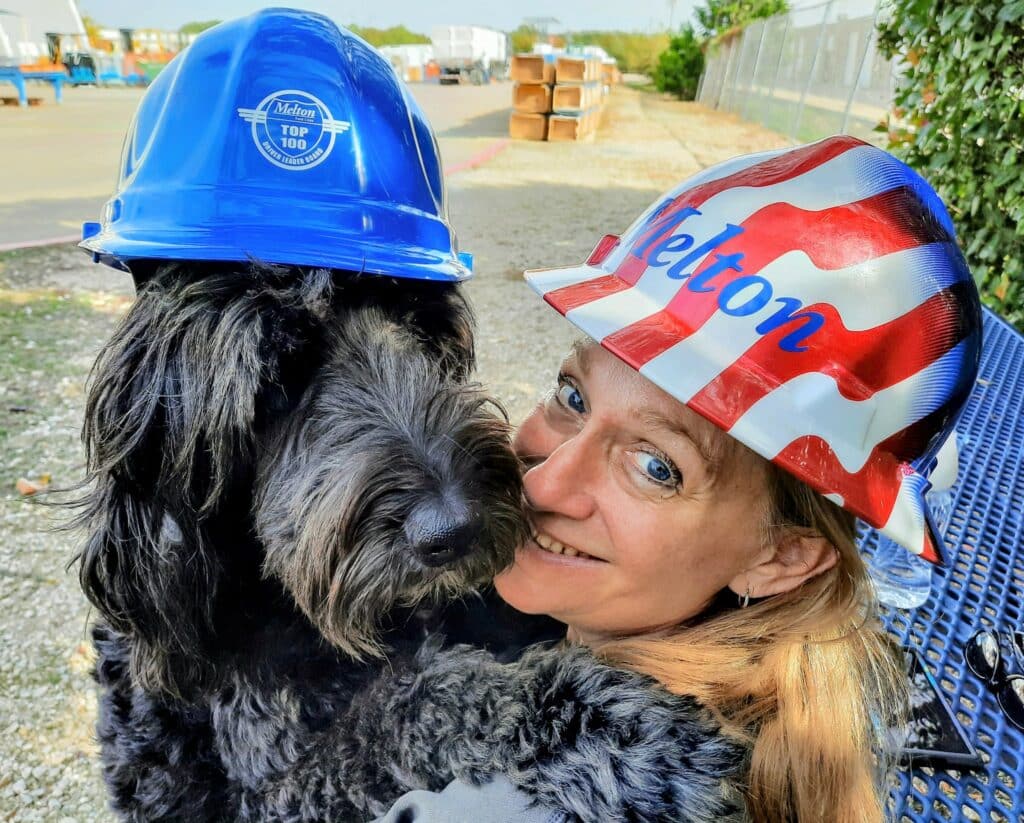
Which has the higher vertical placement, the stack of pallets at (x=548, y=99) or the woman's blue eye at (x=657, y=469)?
the woman's blue eye at (x=657, y=469)

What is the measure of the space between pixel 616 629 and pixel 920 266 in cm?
100

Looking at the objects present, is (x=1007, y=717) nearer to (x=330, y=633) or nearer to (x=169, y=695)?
Result: (x=330, y=633)

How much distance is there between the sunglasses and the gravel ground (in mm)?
2533

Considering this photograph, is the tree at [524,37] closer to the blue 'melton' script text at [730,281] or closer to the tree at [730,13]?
the tree at [730,13]

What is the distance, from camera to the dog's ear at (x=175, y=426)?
184 centimetres

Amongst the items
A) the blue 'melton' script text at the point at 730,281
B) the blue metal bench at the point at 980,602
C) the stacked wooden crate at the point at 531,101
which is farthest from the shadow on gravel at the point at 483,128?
the blue 'melton' script text at the point at 730,281

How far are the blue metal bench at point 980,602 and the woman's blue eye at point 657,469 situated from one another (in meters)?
0.89

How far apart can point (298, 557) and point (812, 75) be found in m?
21.0

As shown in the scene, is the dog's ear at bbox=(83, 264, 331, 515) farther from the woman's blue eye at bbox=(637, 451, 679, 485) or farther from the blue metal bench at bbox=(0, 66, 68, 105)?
the blue metal bench at bbox=(0, 66, 68, 105)

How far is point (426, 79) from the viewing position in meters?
59.5

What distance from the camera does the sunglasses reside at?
188 cm

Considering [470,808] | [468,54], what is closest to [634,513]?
[470,808]

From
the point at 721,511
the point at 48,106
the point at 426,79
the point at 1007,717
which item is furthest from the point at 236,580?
the point at 426,79

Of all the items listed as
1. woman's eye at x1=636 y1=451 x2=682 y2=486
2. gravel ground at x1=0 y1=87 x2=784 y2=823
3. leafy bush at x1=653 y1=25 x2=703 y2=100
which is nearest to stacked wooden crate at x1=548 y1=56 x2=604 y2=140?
gravel ground at x1=0 y1=87 x2=784 y2=823
